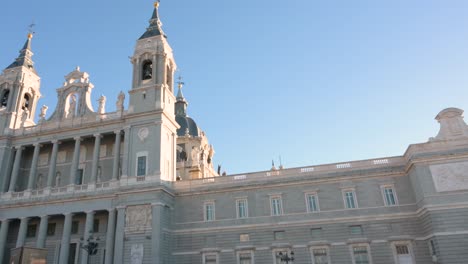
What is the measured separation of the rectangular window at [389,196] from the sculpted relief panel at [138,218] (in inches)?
822

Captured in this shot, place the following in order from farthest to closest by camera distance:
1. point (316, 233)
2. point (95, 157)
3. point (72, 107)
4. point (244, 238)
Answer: point (72, 107) → point (95, 157) → point (244, 238) → point (316, 233)

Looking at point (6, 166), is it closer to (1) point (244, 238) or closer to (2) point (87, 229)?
(2) point (87, 229)

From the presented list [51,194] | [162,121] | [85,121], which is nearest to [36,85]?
[85,121]

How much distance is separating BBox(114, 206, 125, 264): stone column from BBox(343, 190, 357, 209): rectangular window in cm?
2028

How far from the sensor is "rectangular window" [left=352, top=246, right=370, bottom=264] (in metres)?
31.9

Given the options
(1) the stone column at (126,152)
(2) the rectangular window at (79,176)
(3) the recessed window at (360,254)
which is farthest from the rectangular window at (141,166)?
(3) the recessed window at (360,254)

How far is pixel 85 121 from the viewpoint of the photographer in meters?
42.0

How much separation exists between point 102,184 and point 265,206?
16.4 m

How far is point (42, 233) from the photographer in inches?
1467

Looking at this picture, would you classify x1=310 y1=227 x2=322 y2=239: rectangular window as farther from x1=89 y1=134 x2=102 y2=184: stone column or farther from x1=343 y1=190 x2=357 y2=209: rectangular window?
x1=89 y1=134 x2=102 y2=184: stone column

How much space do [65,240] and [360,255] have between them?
26863 millimetres

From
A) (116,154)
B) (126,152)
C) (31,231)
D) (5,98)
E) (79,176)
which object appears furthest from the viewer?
(5,98)

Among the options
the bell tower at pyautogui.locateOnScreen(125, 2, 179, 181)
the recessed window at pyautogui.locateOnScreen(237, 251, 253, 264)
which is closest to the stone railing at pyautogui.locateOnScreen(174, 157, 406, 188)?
the bell tower at pyautogui.locateOnScreen(125, 2, 179, 181)

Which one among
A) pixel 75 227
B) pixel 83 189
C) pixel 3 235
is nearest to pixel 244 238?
pixel 83 189
